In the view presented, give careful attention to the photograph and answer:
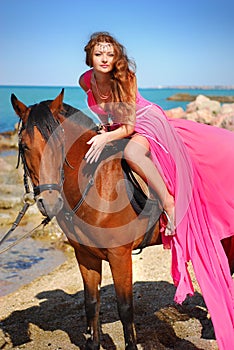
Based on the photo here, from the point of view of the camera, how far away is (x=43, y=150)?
321 cm

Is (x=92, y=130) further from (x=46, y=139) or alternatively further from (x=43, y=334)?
(x=43, y=334)

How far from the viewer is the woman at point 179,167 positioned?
356 cm

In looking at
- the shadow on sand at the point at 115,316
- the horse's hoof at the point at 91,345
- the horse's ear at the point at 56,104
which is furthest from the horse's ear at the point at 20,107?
the shadow on sand at the point at 115,316

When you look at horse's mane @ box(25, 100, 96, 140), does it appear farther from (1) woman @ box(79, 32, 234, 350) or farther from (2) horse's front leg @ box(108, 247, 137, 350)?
(2) horse's front leg @ box(108, 247, 137, 350)

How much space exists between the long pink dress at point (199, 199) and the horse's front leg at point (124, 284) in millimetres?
408

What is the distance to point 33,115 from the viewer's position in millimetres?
3273

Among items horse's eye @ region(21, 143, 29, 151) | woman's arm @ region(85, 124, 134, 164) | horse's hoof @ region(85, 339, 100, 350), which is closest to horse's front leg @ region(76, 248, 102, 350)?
horse's hoof @ region(85, 339, 100, 350)

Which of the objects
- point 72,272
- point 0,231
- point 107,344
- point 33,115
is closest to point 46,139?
point 33,115

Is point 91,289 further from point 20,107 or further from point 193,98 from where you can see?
point 193,98

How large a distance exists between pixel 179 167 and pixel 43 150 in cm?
118

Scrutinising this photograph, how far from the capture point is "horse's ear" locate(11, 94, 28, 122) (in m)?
3.33

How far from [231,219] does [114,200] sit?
1041mm

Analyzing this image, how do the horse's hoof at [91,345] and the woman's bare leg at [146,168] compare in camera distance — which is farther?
the horse's hoof at [91,345]

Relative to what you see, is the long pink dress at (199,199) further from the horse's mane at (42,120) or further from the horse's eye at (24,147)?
the horse's eye at (24,147)
